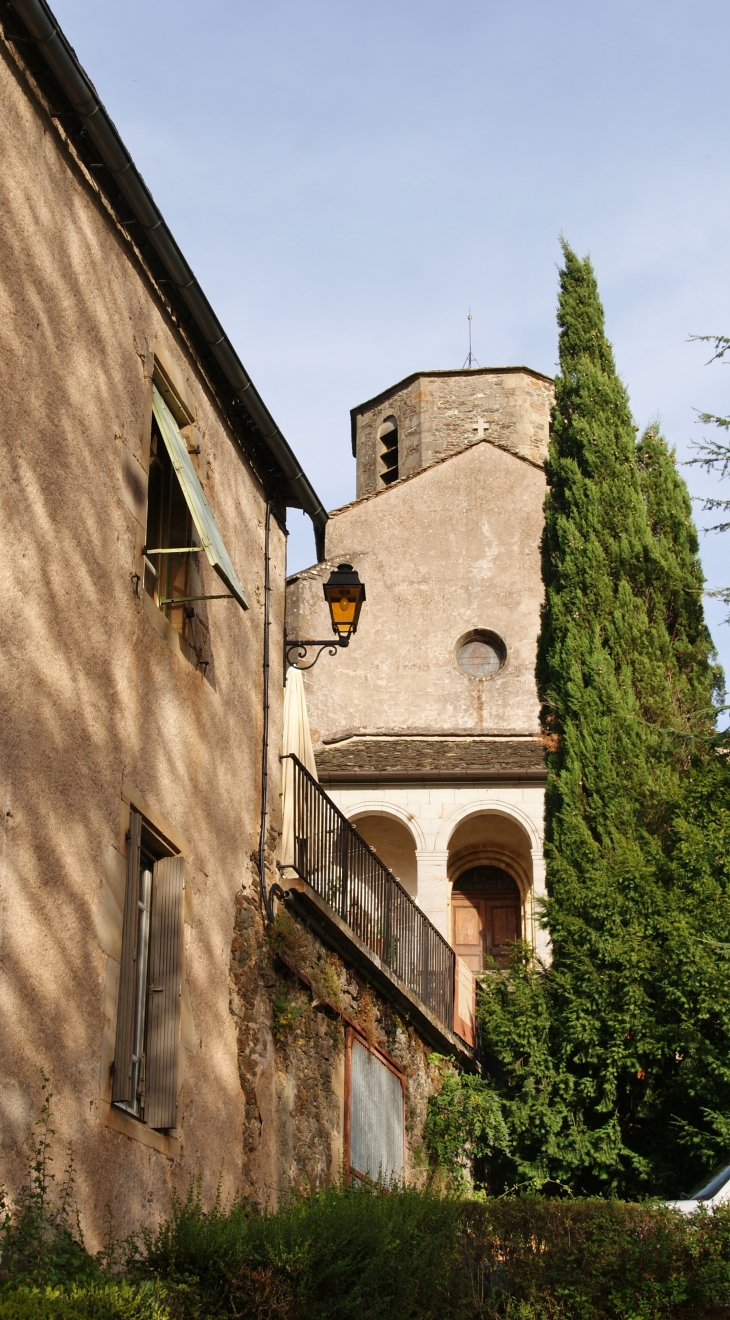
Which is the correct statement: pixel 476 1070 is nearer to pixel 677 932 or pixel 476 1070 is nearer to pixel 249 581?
pixel 677 932

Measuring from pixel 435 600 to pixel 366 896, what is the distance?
12.5 meters

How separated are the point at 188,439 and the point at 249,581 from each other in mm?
1426

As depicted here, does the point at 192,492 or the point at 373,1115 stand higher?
the point at 192,492

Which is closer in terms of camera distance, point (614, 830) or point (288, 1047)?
point (288, 1047)

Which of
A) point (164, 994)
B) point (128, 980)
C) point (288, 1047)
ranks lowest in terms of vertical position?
point (288, 1047)

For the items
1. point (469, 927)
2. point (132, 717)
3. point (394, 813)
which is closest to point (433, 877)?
point (394, 813)

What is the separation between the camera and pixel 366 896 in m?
14.2

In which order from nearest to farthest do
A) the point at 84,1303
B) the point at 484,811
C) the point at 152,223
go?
1. the point at 84,1303
2. the point at 152,223
3. the point at 484,811

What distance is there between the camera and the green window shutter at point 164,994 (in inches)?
329

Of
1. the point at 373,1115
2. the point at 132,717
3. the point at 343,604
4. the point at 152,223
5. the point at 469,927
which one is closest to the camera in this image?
the point at 132,717

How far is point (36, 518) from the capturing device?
291 inches

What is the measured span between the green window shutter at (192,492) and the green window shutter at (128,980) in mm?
1648

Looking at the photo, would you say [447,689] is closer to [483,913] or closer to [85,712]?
[483,913]

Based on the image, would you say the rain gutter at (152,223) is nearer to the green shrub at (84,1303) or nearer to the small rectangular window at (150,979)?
the small rectangular window at (150,979)
